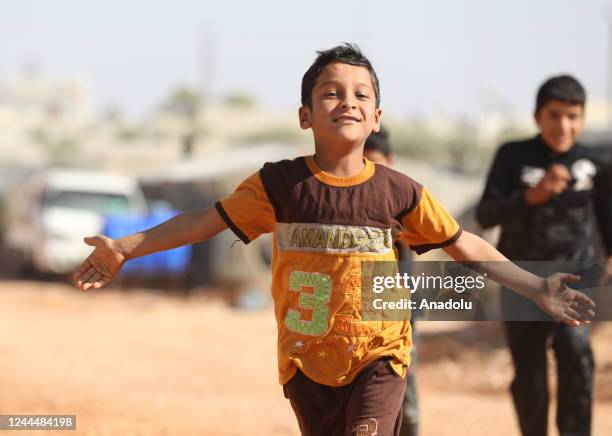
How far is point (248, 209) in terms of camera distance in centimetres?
382

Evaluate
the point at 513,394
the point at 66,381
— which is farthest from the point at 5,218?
the point at 513,394

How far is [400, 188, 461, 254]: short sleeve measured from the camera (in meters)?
3.81

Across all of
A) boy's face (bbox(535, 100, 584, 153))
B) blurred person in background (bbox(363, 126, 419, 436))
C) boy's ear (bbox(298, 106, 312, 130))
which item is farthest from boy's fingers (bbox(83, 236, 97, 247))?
boy's face (bbox(535, 100, 584, 153))

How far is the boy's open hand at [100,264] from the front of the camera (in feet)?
12.1

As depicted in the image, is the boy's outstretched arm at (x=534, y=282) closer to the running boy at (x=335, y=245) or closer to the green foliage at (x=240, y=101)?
the running boy at (x=335, y=245)

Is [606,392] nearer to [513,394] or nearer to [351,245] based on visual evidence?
[513,394]

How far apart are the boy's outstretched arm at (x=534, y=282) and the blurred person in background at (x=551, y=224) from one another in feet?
A: 4.72

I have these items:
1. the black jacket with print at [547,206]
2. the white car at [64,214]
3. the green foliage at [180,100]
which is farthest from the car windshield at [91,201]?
the green foliage at [180,100]

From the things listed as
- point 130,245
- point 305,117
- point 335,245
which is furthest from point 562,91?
point 130,245

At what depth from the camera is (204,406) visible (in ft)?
27.4

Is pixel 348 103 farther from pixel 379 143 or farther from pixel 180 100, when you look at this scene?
pixel 180 100

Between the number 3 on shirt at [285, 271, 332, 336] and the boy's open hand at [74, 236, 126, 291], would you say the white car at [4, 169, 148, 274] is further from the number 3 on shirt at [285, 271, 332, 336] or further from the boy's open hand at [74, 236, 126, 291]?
the number 3 on shirt at [285, 271, 332, 336]

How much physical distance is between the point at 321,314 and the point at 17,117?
10358 centimetres

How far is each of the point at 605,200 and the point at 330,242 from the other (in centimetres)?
228
